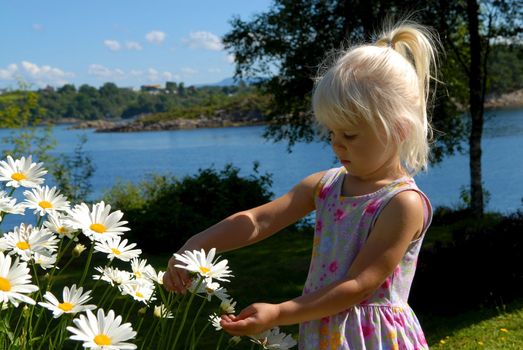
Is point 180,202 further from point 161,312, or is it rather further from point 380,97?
point 380,97

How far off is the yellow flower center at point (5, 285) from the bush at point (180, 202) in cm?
827

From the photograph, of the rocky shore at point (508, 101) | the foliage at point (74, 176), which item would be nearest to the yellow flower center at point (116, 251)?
the foliage at point (74, 176)

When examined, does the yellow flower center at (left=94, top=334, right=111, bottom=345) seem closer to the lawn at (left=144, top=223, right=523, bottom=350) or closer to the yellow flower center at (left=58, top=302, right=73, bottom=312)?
the yellow flower center at (left=58, top=302, right=73, bottom=312)

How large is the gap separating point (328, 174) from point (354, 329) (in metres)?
0.49

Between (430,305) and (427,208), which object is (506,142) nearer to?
(430,305)

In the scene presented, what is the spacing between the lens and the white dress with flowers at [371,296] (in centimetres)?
177

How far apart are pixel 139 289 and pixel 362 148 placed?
2.31ft

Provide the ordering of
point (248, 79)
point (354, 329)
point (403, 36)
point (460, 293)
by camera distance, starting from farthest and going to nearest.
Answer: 1. point (248, 79)
2. point (460, 293)
3. point (403, 36)
4. point (354, 329)

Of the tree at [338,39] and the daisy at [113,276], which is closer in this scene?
the daisy at [113,276]

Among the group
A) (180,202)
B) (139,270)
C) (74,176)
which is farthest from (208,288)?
(74,176)

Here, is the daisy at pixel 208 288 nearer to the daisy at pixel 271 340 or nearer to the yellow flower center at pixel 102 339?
the daisy at pixel 271 340

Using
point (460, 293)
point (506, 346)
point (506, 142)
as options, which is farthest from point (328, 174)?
Answer: point (506, 142)

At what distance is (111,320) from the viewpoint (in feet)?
4.22

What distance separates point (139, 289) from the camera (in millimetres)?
1773
